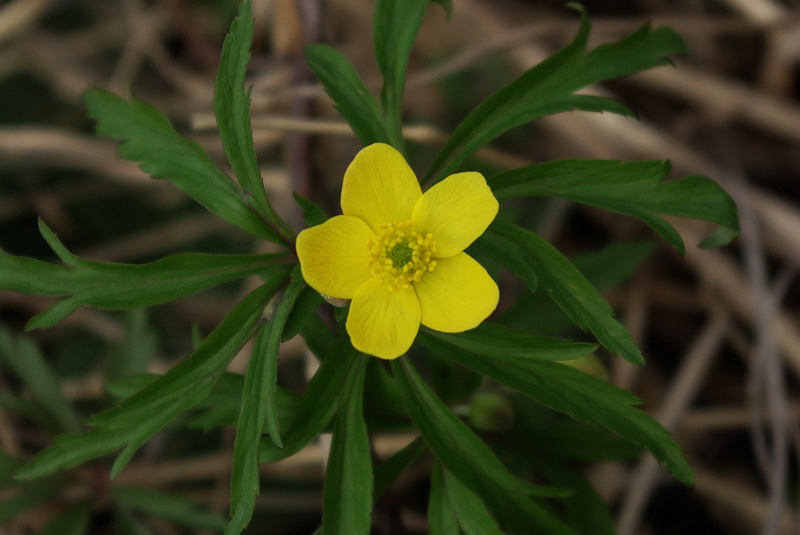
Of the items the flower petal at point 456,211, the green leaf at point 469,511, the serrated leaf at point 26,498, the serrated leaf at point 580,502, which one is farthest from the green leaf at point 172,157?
the serrated leaf at point 26,498

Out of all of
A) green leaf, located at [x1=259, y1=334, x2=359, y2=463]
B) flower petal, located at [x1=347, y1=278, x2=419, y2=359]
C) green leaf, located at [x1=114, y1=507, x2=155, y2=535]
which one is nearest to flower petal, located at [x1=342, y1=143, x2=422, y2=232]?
flower petal, located at [x1=347, y1=278, x2=419, y2=359]

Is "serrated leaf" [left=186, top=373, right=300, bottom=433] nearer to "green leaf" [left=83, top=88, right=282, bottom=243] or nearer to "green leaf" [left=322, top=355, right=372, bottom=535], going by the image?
"green leaf" [left=322, top=355, right=372, bottom=535]

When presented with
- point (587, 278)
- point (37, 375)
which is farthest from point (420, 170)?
point (37, 375)

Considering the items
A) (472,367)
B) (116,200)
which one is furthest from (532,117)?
(116,200)

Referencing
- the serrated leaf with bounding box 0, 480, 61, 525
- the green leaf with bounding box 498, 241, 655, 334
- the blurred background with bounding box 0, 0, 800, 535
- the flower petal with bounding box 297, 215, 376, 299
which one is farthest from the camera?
the blurred background with bounding box 0, 0, 800, 535

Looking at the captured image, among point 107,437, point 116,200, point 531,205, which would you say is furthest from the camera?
point 116,200

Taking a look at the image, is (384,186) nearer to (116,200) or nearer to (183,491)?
(183,491)

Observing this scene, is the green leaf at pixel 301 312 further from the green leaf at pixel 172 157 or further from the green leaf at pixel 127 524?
the green leaf at pixel 127 524
